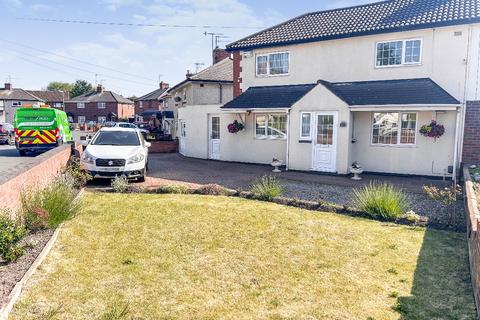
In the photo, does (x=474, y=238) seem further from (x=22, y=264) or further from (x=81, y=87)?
(x=81, y=87)

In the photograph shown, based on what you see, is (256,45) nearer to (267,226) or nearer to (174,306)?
(267,226)

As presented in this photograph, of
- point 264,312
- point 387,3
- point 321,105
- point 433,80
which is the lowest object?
point 264,312

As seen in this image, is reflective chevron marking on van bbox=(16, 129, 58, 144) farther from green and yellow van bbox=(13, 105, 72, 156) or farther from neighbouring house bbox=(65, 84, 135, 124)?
neighbouring house bbox=(65, 84, 135, 124)

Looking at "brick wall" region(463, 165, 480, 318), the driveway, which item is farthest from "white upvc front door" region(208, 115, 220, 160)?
"brick wall" region(463, 165, 480, 318)

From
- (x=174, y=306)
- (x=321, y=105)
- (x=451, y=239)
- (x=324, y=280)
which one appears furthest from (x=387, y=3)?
(x=174, y=306)

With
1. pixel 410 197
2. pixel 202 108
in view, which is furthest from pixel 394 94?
pixel 202 108

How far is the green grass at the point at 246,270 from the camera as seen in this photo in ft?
14.3

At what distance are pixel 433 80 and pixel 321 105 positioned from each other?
4.26m

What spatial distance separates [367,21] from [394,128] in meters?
5.06

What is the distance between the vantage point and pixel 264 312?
168 inches

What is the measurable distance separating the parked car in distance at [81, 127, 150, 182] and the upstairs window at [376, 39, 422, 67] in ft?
33.6

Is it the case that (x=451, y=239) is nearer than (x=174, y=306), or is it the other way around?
(x=174, y=306)

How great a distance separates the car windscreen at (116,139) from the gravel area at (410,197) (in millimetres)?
5707

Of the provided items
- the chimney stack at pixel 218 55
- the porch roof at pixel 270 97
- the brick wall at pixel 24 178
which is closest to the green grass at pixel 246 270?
the brick wall at pixel 24 178
